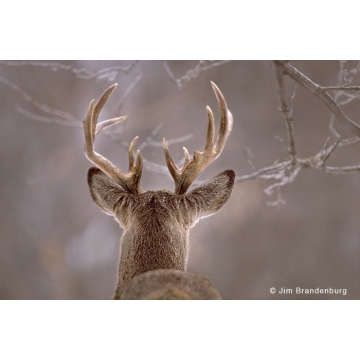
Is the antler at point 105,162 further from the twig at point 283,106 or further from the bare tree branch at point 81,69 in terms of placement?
the twig at point 283,106

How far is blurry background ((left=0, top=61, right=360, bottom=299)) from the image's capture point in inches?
188

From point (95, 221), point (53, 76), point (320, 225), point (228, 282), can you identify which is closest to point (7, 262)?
point (95, 221)

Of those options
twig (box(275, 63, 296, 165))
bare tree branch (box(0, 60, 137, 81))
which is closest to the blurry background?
bare tree branch (box(0, 60, 137, 81))

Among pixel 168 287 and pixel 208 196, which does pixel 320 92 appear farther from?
pixel 168 287

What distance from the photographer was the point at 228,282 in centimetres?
573

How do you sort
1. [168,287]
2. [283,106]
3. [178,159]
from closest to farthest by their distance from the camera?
[168,287]
[283,106]
[178,159]

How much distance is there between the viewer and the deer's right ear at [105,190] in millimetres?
3689

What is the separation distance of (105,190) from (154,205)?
1.41ft

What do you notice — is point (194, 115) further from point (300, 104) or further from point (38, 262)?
point (38, 262)

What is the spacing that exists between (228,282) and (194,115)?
1.86m

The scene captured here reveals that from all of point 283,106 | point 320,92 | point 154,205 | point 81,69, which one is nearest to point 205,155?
point 154,205

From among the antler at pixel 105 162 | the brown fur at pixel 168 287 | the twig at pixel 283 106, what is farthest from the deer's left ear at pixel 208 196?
the twig at pixel 283 106

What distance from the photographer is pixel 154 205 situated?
3510 mm

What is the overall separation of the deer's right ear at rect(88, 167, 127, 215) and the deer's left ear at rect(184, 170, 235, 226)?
48 cm
